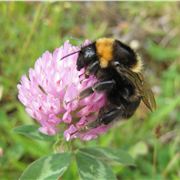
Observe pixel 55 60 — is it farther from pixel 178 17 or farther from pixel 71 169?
pixel 178 17

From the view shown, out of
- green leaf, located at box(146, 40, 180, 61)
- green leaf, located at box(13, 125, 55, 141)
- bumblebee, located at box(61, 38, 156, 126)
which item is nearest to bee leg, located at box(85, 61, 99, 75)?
bumblebee, located at box(61, 38, 156, 126)

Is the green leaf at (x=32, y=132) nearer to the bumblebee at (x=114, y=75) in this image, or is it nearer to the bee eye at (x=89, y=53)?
the bumblebee at (x=114, y=75)

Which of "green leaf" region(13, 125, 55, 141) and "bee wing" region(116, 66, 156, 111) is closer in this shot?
"bee wing" region(116, 66, 156, 111)

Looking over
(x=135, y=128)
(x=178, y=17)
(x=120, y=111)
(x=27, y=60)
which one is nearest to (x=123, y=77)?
(x=120, y=111)

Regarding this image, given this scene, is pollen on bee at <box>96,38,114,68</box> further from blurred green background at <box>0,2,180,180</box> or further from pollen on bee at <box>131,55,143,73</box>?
blurred green background at <box>0,2,180,180</box>

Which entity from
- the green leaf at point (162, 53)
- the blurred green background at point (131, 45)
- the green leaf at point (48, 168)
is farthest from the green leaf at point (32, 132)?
the green leaf at point (162, 53)

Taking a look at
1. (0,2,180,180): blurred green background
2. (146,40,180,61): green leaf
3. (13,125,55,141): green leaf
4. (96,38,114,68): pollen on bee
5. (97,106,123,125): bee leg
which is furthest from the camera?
(146,40,180,61): green leaf
